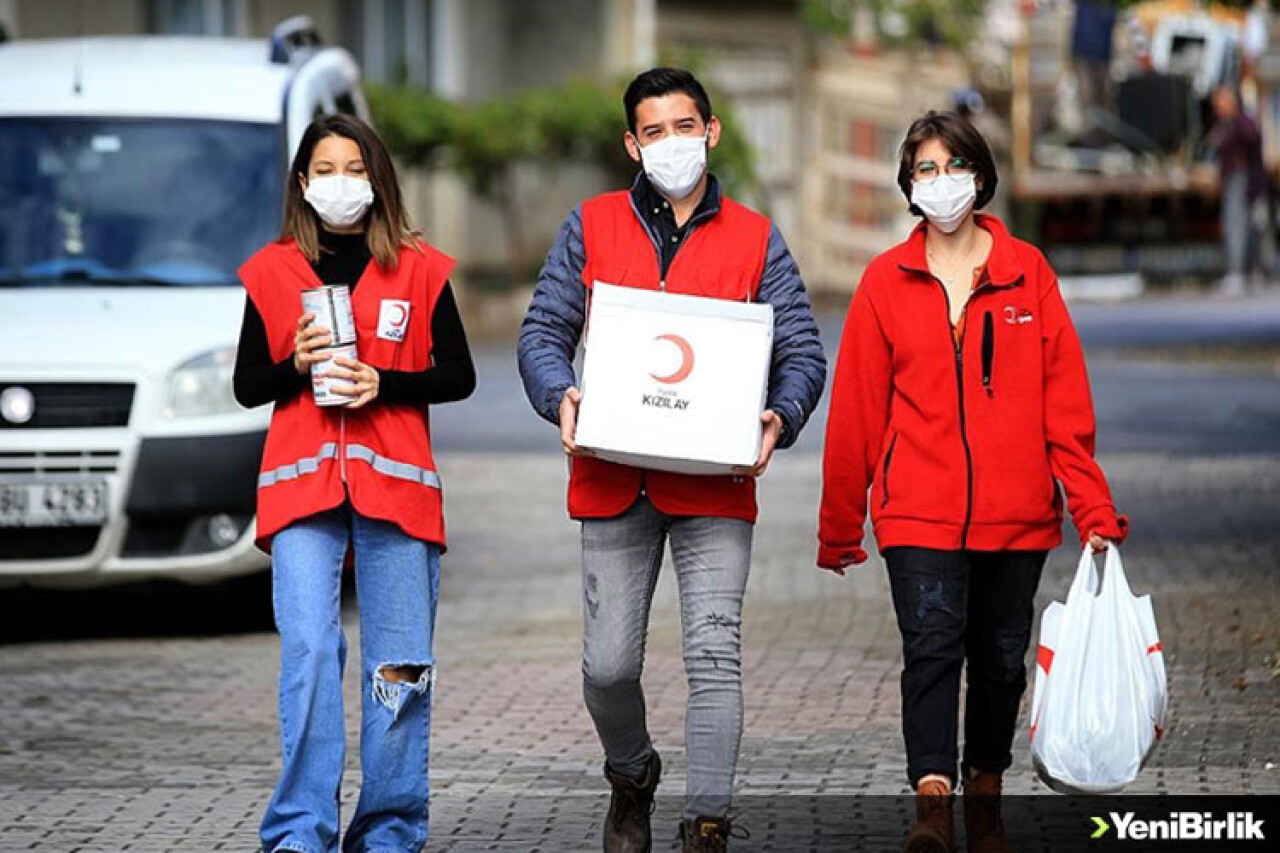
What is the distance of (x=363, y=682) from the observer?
23.0 ft

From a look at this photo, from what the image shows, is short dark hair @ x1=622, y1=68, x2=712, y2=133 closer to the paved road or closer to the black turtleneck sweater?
the black turtleneck sweater

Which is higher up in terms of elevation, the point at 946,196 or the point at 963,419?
the point at 946,196

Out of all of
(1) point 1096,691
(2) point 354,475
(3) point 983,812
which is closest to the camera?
(1) point 1096,691

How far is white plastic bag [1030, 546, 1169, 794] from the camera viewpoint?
21.8ft

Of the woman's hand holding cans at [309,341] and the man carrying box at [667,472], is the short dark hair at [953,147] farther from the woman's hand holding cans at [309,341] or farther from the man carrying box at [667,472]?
the woman's hand holding cans at [309,341]

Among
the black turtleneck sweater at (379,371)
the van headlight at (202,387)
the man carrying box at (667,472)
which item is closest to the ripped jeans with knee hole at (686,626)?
the man carrying box at (667,472)

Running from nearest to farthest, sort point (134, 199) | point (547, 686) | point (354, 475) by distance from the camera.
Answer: point (354, 475) → point (547, 686) → point (134, 199)

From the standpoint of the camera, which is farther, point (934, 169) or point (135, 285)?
point (135, 285)

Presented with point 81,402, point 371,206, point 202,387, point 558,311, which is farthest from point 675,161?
point 81,402

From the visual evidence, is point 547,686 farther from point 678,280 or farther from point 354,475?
point 678,280

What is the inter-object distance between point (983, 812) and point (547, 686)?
3.39m

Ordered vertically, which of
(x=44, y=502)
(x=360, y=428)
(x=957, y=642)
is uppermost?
(x=360, y=428)

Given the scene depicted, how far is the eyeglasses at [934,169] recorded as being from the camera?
692 centimetres

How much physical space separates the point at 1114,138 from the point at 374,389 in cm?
3092
